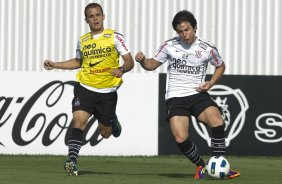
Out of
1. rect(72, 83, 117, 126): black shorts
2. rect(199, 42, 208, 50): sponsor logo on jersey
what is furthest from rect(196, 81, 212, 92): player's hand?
rect(72, 83, 117, 126): black shorts

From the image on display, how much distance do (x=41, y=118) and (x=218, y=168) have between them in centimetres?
644

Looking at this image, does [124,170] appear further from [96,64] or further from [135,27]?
[135,27]

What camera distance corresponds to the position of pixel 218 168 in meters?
10.7

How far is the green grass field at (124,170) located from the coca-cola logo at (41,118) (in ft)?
1.88

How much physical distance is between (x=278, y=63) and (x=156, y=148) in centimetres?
334

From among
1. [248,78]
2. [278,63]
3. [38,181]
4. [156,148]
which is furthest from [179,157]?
[38,181]

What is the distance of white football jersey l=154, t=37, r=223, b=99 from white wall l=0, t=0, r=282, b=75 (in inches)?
283

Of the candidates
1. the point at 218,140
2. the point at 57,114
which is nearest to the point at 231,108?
the point at 57,114

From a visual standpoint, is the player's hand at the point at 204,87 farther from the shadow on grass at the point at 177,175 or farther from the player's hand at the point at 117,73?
the shadow on grass at the point at 177,175

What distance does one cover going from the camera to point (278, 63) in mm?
18609

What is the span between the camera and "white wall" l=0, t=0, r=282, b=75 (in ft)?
60.6

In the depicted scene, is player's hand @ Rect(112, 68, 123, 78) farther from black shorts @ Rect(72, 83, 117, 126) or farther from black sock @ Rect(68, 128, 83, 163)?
black sock @ Rect(68, 128, 83, 163)

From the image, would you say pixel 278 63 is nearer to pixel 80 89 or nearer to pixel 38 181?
pixel 80 89

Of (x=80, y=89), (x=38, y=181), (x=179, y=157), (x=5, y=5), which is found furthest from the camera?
(x=5, y=5)
